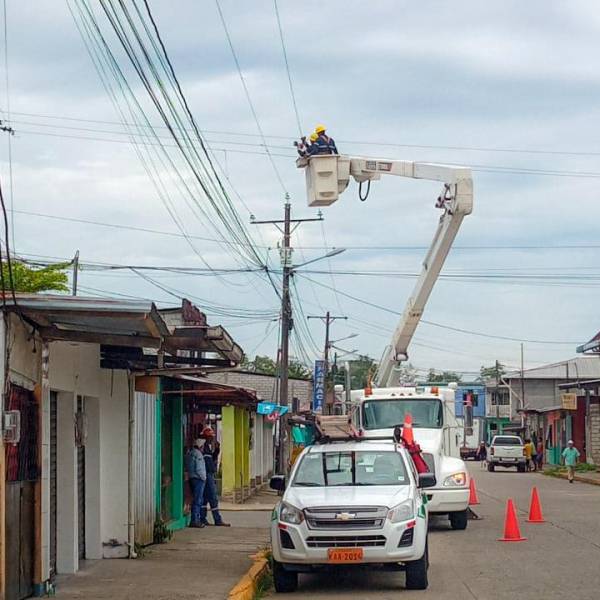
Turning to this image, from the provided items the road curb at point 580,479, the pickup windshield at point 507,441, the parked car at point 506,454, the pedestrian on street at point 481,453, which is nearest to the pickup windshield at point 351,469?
the road curb at point 580,479

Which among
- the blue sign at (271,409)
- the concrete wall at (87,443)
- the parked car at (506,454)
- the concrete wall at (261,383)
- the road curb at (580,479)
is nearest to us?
the concrete wall at (87,443)

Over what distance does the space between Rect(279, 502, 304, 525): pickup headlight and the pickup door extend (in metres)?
46.0

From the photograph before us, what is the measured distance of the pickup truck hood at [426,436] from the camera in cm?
2234

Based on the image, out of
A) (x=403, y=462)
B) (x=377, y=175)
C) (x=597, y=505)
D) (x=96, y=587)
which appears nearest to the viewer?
(x=96, y=587)

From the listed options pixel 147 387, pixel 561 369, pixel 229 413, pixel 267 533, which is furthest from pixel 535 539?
pixel 561 369

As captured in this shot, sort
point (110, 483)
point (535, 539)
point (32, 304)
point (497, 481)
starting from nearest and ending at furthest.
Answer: point (32, 304) < point (110, 483) < point (535, 539) < point (497, 481)

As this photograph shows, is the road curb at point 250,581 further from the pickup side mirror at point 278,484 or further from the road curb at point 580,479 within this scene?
the road curb at point 580,479

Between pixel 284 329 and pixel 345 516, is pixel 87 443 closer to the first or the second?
pixel 345 516

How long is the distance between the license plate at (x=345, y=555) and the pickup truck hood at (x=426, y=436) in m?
9.11

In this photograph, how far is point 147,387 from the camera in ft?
59.2

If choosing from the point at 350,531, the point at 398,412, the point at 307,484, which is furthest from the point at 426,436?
the point at 350,531

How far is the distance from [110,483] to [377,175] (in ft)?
30.0

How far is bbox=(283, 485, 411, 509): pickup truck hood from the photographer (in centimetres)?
1342

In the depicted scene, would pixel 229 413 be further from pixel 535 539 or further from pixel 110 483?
pixel 110 483
